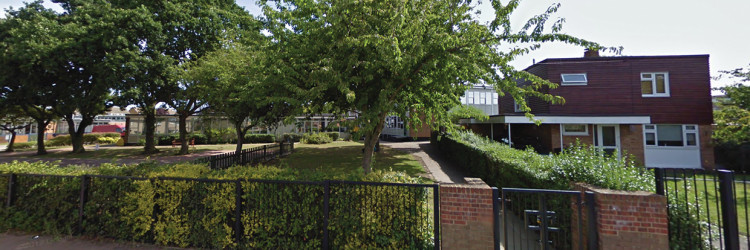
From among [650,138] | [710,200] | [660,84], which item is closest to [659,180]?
[710,200]

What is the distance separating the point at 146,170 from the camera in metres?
4.94

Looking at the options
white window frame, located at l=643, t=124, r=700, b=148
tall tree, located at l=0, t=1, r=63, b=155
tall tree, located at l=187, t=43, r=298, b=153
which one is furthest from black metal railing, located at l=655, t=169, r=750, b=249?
tall tree, located at l=0, t=1, r=63, b=155

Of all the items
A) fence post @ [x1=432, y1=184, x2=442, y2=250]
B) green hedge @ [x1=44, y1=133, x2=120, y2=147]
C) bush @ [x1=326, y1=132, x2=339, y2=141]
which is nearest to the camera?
fence post @ [x1=432, y1=184, x2=442, y2=250]

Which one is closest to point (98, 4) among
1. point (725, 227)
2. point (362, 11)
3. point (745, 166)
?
point (362, 11)

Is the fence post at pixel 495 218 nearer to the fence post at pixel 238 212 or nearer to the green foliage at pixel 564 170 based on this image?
the green foliage at pixel 564 170

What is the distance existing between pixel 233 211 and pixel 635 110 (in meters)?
18.5

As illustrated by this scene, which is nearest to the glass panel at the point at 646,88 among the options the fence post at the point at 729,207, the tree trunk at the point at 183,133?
the fence post at the point at 729,207

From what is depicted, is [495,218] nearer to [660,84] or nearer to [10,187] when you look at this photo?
[10,187]

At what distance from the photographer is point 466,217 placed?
3.56 meters

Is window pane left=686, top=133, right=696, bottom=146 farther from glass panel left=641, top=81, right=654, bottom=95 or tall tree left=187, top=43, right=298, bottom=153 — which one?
tall tree left=187, top=43, right=298, bottom=153

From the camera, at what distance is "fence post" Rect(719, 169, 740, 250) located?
9.51ft

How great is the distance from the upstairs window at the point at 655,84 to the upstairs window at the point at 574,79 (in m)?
2.81

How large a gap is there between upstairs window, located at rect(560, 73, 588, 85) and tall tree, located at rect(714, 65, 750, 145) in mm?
5585

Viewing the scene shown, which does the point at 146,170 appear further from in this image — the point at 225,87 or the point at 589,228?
the point at 589,228
